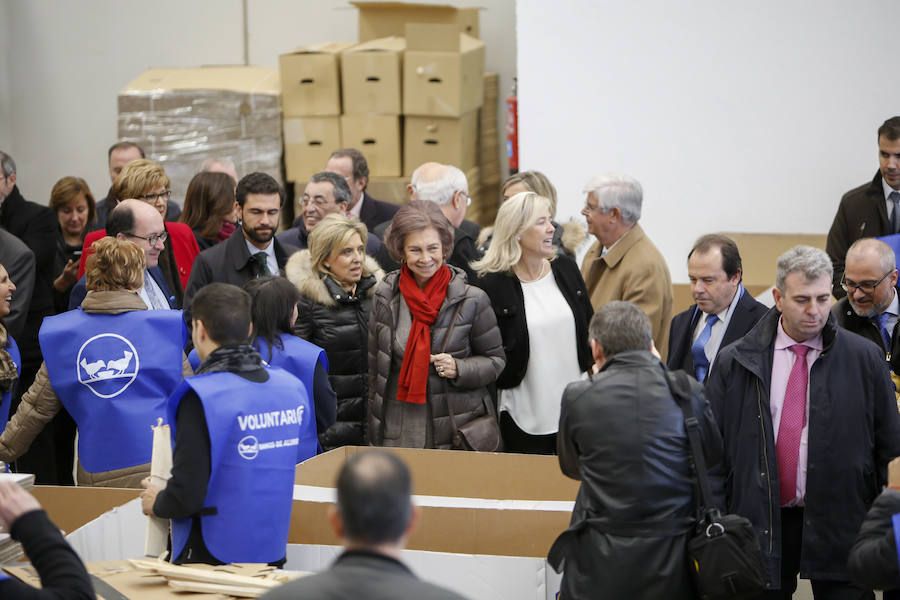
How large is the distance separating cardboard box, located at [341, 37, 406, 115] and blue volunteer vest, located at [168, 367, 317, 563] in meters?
4.37

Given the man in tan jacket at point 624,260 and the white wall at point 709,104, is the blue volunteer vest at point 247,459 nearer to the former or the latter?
the man in tan jacket at point 624,260

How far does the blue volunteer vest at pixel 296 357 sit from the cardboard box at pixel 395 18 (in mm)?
4838

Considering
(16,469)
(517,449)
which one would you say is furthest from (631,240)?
(16,469)

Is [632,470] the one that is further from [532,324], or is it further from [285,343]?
[532,324]

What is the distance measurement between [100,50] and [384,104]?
9.33ft

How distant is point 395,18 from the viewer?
7.77 metres

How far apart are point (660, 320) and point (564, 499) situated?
98 centimetres

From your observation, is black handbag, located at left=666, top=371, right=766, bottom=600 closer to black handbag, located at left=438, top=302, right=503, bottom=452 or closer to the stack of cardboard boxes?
black handbag, located at left=438, top=302, right=503, bottom=452

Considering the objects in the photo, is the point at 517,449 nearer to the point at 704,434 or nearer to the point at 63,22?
the point at 704,434

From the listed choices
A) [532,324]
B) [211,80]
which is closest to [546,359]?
[532,324]

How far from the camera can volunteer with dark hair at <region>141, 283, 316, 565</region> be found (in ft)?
8.36

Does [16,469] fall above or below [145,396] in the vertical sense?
below

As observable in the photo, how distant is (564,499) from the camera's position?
360cm

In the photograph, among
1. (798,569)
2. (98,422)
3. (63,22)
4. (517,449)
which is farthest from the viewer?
(63,22)
